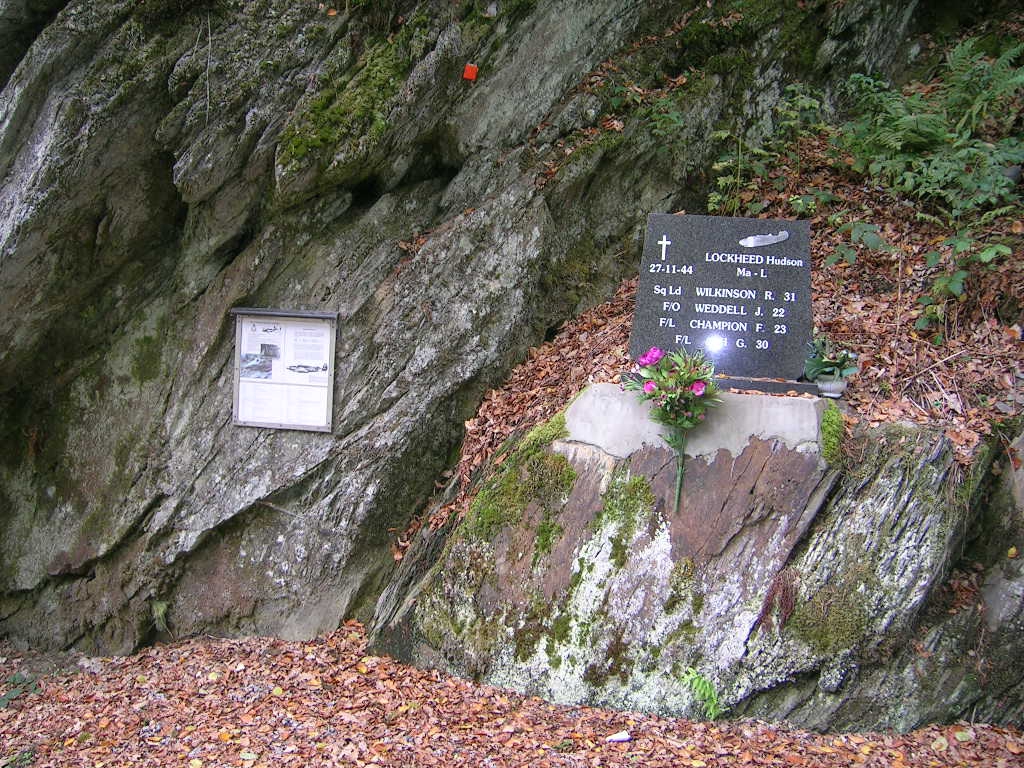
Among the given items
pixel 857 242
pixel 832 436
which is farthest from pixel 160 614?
pixel 857 242

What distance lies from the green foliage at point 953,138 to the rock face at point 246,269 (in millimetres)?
2716

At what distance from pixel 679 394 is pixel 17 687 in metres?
5.90

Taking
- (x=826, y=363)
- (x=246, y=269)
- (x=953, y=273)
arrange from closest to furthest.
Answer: (x=826, y=363), (x=953, y=273), (x=246, y=269)

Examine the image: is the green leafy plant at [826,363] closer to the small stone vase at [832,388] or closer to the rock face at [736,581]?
the small stone vase at [832,388]

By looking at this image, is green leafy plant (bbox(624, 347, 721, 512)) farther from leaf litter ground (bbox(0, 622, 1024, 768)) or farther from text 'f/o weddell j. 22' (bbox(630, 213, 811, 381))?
leaf litter ground (bbox(0, 622, 1024, 768))

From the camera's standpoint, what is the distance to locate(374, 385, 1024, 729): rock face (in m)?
4.62

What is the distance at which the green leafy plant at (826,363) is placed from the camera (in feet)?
17.6

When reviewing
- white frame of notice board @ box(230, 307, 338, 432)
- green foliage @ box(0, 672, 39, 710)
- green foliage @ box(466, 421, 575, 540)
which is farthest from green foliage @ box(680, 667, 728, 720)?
green foliage @ box(0, 672, 39, 710)

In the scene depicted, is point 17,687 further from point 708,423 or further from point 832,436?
point 832,436

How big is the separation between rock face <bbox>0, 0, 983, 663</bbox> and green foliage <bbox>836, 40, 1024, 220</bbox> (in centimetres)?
272

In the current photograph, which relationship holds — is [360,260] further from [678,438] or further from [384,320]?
[678,438]

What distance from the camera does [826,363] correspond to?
5410 mm

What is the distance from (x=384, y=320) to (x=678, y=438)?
116 inches

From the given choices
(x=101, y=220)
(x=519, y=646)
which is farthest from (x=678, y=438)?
(x=101, y=220)
